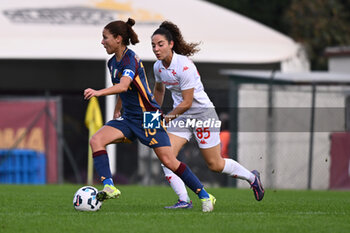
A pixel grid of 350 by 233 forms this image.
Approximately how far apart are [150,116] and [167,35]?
88 centimetres

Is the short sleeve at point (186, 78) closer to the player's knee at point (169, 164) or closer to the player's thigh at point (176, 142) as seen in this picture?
the player's thigh at point (176, 142)

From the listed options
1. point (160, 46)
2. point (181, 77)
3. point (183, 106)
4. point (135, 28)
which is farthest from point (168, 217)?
point (135, 28)

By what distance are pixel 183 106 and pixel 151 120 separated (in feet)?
1.39

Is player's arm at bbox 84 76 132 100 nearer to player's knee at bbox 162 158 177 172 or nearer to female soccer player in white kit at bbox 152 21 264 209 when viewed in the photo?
female soccer player in white kit at bbox 152 21 264 209

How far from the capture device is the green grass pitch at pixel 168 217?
6.80 m

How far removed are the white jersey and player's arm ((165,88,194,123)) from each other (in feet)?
0.17

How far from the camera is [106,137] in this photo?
7.87m

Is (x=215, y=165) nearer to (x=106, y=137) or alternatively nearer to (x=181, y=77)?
(x=181, y=77)

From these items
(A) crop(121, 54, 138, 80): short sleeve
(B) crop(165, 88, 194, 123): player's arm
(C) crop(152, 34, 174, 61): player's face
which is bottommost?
(B) crop(165, 88, 194, 123): player's arm

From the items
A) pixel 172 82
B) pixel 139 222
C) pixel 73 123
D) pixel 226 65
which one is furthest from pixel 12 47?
pixel 139 222

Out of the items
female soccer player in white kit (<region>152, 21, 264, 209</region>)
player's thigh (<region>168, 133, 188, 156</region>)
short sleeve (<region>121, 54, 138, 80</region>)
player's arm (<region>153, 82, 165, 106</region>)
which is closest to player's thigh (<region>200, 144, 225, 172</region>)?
female soccer player in white kit (<region>152, 21, 264, 209</region>)

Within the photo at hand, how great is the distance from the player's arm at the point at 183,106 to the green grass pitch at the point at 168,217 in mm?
952

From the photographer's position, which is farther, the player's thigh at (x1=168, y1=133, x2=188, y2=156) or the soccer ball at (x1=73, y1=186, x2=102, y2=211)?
the player's thigh at (x1=168, y1=133, x2=188, y2=156)

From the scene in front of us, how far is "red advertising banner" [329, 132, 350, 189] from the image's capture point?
50.4ft
